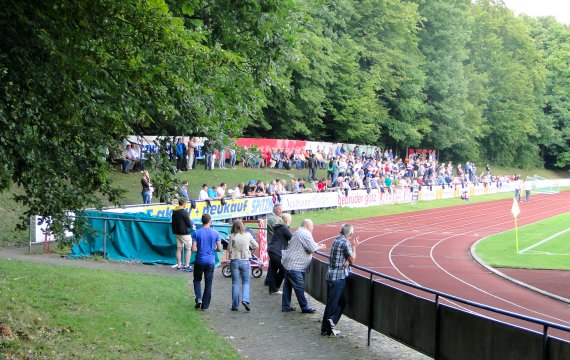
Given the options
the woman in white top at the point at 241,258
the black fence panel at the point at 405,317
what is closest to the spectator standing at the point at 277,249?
the woman in white top at the point at 241,258

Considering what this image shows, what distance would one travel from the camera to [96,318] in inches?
550

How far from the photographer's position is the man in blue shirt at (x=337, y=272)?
13.8 metres

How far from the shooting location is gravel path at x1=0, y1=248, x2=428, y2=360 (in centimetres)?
1282

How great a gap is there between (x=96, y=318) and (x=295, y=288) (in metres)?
3.74

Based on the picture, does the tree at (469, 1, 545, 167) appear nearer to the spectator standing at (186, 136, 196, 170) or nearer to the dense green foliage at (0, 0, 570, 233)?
the spectator standing at (186, 136, 196, 170)

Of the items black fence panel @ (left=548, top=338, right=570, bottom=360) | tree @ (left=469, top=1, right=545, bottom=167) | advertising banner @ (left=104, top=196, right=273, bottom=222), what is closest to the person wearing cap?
advertising banner @ (left=104, top=196, right=273, bottom=222)

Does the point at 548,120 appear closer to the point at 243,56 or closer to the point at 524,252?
the point at 524,252

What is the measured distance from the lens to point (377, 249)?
32.1 metres

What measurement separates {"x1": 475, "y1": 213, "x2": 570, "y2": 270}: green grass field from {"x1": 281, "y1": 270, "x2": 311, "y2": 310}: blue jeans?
1334 centimetres

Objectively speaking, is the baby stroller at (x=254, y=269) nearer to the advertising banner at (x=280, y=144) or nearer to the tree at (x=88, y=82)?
the tree at (x=88, y=82)

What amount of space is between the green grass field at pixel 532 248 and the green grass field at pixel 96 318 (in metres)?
14.1

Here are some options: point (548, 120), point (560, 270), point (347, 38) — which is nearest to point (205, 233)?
point (560, 270)

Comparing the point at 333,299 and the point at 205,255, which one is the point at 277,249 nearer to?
the point at 205,255

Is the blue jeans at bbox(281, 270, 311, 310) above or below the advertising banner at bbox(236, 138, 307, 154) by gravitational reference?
below
